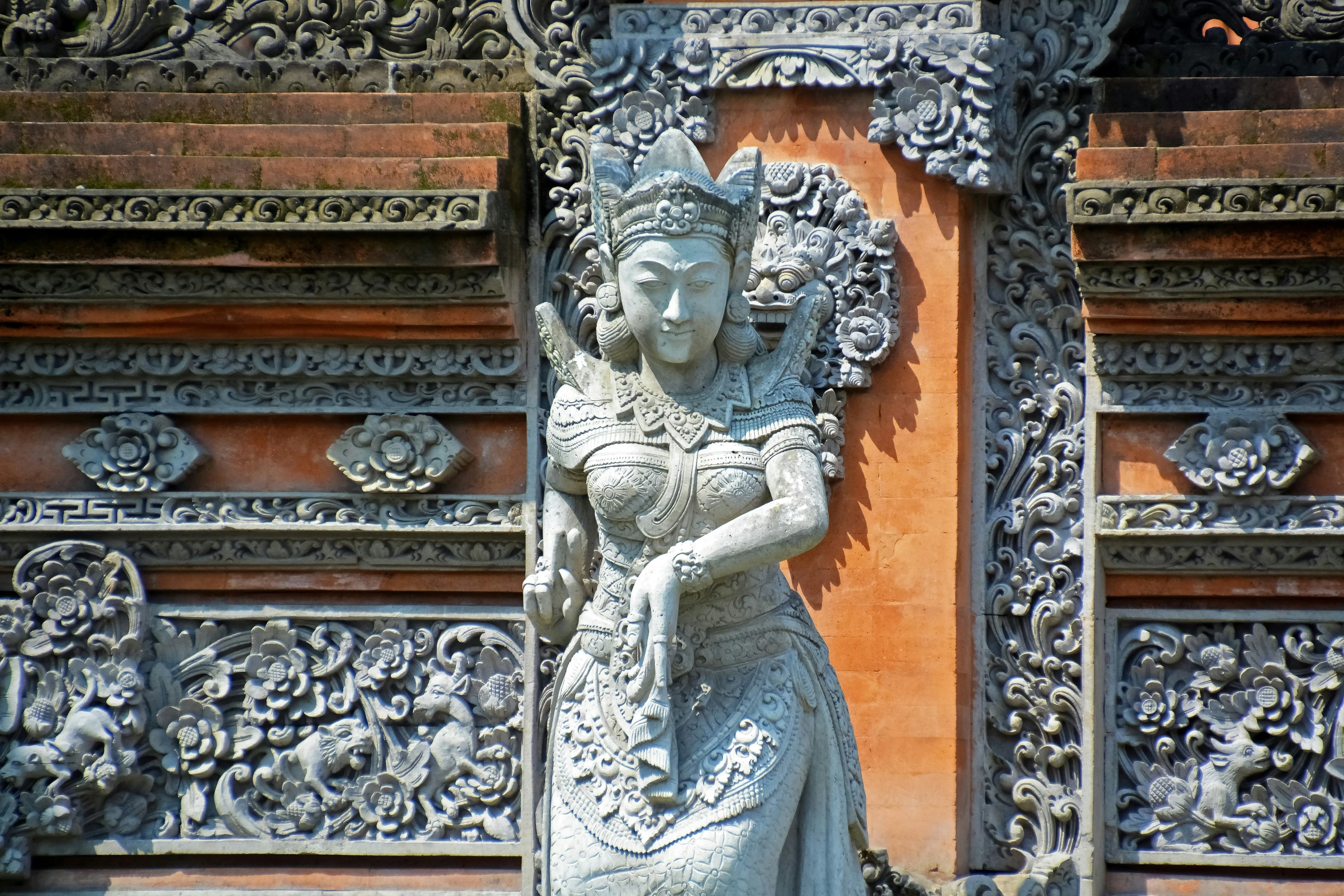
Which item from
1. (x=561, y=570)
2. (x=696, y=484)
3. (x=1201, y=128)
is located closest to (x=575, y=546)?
(x=561, y=570)

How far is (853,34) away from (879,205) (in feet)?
2.16

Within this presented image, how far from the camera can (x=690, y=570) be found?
6.84 meters

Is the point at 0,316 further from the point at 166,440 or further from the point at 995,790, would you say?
the point at 995,790

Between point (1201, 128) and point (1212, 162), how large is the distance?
206mm

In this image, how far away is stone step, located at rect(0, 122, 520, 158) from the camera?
29.4 ft

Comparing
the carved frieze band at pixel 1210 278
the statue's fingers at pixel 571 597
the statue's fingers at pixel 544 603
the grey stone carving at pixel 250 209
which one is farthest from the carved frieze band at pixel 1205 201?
the statue's fingers at pixel 544 603

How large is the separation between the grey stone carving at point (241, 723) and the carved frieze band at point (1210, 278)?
8.78 ft

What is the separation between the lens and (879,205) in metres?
8.99

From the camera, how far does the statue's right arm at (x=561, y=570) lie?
7.21m

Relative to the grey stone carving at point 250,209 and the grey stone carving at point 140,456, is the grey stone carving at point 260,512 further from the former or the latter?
the grey stone carving at point 250,209

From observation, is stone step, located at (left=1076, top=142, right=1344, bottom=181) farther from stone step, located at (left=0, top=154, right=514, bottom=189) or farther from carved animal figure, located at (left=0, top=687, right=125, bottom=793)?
carved animal figure, located at (left=0, top=687, right=125, bottom=793)

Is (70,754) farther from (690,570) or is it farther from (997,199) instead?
(997,199)

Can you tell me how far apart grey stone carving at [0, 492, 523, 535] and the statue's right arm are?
1.74 metres

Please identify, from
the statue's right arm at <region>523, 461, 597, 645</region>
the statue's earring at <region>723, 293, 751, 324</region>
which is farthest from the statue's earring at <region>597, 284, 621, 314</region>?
the statue's right arm at <region>523, 461, 597, 645</region>
